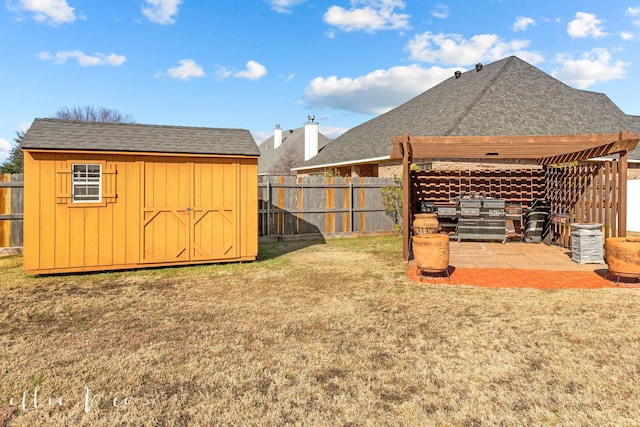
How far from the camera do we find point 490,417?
2545mm

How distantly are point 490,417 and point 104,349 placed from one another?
3557 millimetres

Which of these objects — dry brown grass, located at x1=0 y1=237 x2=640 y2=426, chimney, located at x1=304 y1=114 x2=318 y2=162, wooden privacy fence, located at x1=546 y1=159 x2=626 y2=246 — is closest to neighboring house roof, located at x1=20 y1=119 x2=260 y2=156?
dry brown grass, located at x1=0 y1=237 x2=640 y2=426

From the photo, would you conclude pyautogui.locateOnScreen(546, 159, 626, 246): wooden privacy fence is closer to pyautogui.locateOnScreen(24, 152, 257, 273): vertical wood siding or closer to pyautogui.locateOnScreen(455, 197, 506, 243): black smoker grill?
pyautogui.locateOnScreen(455, 197, 506, 243): black smoker grill

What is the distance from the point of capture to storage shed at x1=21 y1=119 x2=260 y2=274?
6859 mm

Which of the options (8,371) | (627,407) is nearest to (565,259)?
(627,407)

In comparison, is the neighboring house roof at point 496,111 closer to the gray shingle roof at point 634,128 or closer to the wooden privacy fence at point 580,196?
the gray shingle roof at point 634,128

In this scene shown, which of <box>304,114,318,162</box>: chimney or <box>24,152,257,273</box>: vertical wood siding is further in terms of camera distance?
<box>304,114,318,162</box>: chimney

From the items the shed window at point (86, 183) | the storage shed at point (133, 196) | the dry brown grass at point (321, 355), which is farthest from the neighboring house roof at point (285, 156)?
the dry brown grass at point (321, 355)

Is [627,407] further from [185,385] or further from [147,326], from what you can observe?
[147,326]

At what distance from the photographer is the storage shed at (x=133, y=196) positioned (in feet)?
22.5

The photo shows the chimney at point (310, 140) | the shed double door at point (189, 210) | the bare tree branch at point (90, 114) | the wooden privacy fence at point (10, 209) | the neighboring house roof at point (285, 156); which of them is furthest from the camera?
the bare tree branch at point (90, 114)

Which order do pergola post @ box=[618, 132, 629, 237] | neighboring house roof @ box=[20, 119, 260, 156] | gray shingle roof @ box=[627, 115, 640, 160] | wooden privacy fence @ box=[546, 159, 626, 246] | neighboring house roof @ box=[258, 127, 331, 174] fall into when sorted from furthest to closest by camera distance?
neighboring house roof @ box=[258, 127, 331, 174], gray shingle roof @ box=[627, 115, 640, 160], wooden privacy fence @ box=[546, 159, 626, 246], pergola post @ box=[618, 132, 629, 237], neighboring house roof @ box=[20, 119, 260, 156]

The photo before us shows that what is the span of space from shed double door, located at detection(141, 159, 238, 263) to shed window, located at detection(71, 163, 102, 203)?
2.71 feet

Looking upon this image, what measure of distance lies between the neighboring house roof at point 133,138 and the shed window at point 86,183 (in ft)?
1.25
